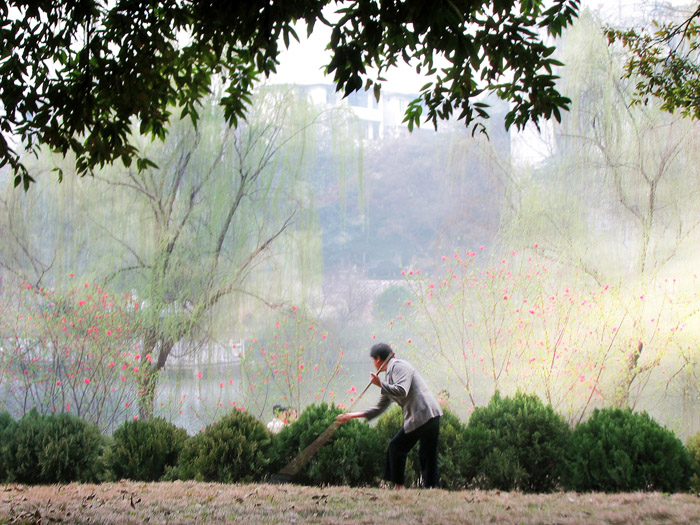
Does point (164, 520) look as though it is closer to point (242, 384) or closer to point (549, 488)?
point (549, 488)

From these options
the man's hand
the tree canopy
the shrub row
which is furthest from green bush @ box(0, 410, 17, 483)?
the tree canopy

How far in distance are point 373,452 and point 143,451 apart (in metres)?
1.98

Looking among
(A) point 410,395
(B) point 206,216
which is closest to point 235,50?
(A) point 410,395

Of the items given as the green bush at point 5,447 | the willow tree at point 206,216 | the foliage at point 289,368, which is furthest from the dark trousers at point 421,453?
the willow tree at point 206,216

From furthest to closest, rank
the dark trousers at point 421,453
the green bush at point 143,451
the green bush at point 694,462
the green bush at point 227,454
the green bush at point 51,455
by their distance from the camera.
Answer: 1. the green bush at point 51,455
2. the green bush at point 143,451
3. the green bush at point 227,454
4. the green bush at point 694,462
5. the dark trousers at point 421,453

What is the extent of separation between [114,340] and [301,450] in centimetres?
380

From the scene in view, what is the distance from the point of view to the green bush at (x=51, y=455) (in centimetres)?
541

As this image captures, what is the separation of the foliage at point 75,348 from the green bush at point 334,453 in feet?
11.3

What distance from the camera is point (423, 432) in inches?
171

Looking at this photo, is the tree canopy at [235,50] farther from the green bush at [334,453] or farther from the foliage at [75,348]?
the foliage at [75,348]

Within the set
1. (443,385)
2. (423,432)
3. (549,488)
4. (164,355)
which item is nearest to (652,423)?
(549,488)

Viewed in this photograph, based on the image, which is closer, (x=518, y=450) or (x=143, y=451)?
(x=518, y=450)

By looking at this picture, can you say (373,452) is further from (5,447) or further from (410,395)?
(5,447)

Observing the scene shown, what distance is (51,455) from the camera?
5.39 m
